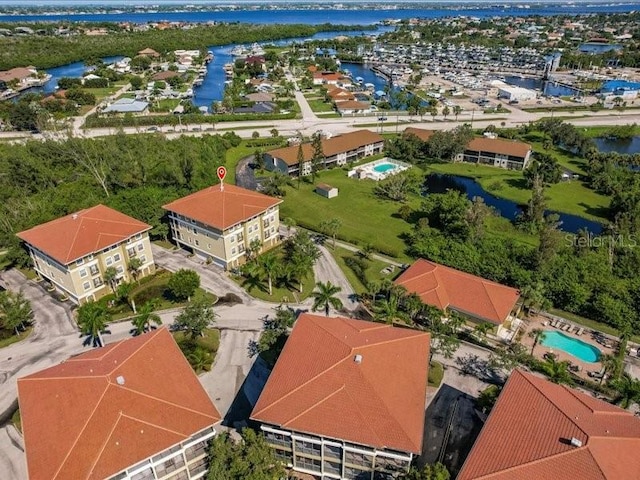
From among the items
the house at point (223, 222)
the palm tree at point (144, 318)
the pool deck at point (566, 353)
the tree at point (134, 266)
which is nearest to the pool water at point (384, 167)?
the house at point (223, 222)

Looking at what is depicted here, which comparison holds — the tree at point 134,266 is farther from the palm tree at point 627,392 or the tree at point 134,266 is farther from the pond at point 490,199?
the pond at point 490,199

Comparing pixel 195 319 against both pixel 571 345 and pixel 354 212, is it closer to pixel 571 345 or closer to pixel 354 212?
pixel 354 212

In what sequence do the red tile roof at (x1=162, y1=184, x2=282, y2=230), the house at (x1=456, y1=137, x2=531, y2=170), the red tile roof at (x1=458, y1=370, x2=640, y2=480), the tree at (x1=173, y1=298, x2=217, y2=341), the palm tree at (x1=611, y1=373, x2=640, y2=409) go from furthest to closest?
the house at (x1=456, y1=137, x2=531, y2=170)
the red tile roof at (x1=162, y1=184, x2=282, y2=230)
the tree at (x1=173, y1=298, x2=217, y2=341)
the palm tree at (x1=611, y1=373, x2=640, y2=409)
the red tile roof at (x1=458, y1=370, x2=640, y2=480)

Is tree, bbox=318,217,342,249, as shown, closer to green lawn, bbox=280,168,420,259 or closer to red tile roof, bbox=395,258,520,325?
green lawn, bbox=280,168,420,259

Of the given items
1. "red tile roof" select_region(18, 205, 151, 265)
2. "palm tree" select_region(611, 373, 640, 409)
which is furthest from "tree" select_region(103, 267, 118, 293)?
"palm tree" select_region(611, 373, 640, 409)

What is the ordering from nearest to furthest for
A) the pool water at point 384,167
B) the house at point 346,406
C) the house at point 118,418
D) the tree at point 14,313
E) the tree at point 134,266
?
the house at point 118,418 → the house at point 346,406 → the tree at point 14,313 → the tree at point 134,266 → the pool water at point 384,167

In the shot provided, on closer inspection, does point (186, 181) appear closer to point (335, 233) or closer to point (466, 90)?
point (335, 233)

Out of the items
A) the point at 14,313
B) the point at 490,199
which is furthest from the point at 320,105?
the point at 14,313
